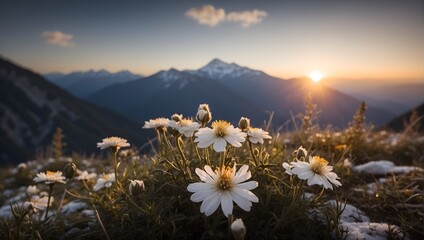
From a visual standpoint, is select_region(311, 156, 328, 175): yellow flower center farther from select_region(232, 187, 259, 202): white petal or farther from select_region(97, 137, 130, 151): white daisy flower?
select_region(97, 137, 130, 151): white daisy flower

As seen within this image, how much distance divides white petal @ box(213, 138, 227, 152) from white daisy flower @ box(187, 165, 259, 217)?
13 centimetres

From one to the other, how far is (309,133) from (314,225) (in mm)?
4486

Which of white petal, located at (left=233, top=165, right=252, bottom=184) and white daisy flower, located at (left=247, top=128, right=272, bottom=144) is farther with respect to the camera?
white daisy flower, located at (left=247, top=128, right=272, bottom=144)

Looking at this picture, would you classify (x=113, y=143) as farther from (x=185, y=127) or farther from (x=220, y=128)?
(x=220, y=128)

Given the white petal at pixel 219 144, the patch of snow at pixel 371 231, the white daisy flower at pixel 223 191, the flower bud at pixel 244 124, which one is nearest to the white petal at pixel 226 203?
the white daisy flower at pixel 223 191

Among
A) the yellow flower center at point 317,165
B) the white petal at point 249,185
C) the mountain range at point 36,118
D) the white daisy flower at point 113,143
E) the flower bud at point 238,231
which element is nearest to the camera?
the flower bud at point 238,231

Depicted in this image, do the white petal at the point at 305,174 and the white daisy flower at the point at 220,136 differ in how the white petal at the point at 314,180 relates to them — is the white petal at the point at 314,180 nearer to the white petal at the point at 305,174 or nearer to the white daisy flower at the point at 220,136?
the white petal at the point at 305,174

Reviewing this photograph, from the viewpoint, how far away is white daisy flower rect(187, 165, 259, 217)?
1731 millimetres

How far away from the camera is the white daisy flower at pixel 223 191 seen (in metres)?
1.73

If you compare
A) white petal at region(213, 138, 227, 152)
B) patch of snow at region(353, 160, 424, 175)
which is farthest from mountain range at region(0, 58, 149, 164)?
white petal at region(213, 138, 227, 152)

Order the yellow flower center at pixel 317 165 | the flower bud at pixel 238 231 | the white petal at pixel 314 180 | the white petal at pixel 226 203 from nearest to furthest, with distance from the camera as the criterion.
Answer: the flower bud at pixel 238 231 → the white petal at pixel 226 203 → the white petal at pixel 314 180 → the yellow flower center at pixel 317 165

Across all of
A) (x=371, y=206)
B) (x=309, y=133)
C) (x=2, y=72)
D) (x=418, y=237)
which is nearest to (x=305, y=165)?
(x=418, y=237)

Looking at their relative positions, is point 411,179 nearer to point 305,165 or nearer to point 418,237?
point 418,237

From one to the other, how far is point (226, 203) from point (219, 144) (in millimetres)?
384
